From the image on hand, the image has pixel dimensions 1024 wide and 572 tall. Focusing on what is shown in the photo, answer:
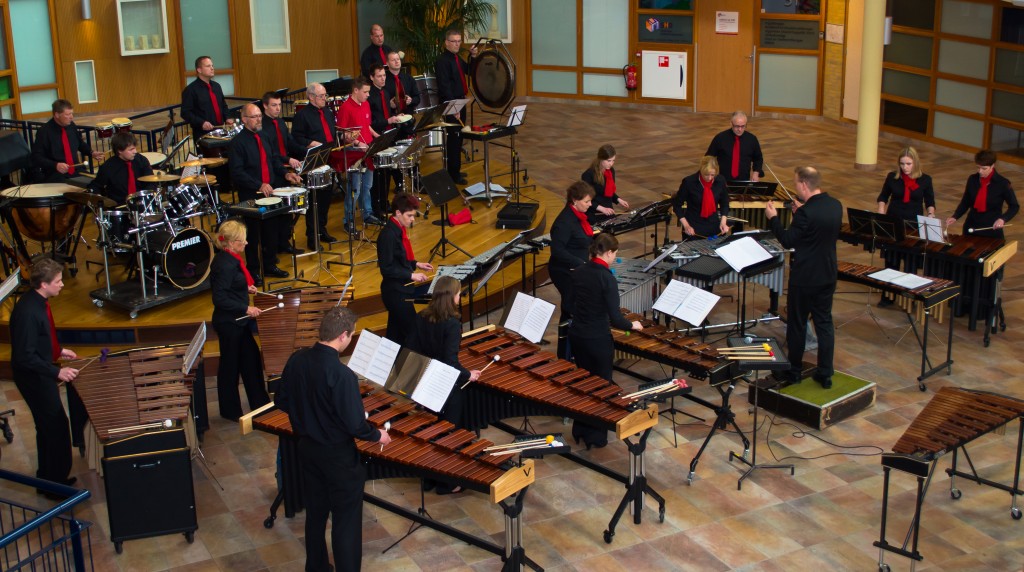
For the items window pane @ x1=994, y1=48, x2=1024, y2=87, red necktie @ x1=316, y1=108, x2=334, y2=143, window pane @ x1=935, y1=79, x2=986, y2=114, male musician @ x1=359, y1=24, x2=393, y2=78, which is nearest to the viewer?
red necktie @ x1=316, y1=108, x2=334, y2=143

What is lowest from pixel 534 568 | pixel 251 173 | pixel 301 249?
pixel 534 568

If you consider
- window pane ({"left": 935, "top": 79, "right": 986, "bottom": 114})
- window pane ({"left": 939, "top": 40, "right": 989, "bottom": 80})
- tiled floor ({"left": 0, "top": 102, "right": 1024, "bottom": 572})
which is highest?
window pane ({"left": 939, "top": 40, "right": 989, "bottom": 80})

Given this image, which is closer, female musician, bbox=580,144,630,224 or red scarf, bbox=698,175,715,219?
red scarf, bbox=698,175,715,219

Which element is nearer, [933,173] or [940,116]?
[933,173]

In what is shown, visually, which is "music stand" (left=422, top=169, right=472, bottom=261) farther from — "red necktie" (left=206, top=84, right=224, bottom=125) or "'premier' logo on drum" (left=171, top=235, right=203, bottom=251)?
"red necktie" (left=206, top=84, right=224, bottom=125)

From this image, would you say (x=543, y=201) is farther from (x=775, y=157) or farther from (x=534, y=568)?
(x=534, y=568)

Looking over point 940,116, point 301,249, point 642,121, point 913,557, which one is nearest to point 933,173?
point 940,116

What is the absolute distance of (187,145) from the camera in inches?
574

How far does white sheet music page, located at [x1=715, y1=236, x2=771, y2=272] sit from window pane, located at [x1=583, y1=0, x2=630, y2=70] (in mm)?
10896

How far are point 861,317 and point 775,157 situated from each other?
227 inches

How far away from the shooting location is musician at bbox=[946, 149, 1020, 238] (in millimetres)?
9781

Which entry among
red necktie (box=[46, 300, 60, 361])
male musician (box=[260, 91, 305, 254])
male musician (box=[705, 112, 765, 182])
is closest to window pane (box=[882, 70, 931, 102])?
male musician (box=[705, 112, 765, 182])

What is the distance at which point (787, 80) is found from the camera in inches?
714

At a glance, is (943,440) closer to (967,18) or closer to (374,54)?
(374,54)
